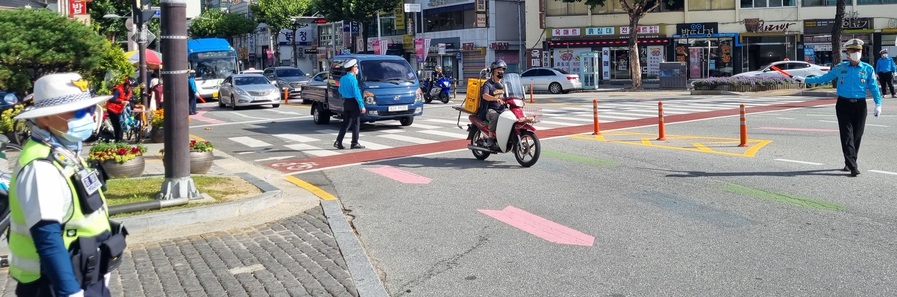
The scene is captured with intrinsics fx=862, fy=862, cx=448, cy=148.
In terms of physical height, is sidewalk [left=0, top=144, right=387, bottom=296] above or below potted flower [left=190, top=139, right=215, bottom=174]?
below

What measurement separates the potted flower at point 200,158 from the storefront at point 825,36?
41.8m

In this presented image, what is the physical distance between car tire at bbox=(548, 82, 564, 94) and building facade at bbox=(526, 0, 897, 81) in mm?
4385

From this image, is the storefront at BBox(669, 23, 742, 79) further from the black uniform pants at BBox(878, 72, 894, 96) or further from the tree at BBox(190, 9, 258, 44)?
the tree at BBox(190, 9, 258, 44)

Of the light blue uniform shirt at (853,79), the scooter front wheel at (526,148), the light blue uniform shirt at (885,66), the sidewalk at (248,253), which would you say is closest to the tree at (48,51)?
the sidewalk at (248,253)

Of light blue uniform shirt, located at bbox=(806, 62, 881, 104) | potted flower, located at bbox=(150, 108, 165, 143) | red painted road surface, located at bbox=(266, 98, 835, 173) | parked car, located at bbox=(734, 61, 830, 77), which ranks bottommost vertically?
red painted road surface, located at bbox=(266, 98, 835, 173)

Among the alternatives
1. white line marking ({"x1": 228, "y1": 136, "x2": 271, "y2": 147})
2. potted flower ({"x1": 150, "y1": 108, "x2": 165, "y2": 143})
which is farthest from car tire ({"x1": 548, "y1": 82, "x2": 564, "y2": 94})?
potted flower ({"x1": 150, "y1": 108, "x2": 165, "y2": 143})

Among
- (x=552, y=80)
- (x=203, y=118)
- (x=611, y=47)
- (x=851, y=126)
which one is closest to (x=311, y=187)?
(x=851, y=126)

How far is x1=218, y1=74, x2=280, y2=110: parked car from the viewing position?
96.5 ft

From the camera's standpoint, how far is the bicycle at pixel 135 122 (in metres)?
17.3

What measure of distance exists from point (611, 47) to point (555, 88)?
11988 mm

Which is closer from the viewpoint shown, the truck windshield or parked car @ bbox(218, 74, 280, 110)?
the truck windshield

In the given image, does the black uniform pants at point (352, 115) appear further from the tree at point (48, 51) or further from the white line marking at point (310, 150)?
the tree at point (48, 51)

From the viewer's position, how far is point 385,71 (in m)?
20.1

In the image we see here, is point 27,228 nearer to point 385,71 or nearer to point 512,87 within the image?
point 512,87
